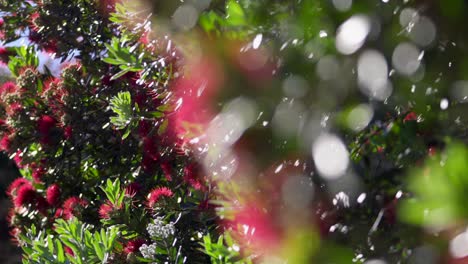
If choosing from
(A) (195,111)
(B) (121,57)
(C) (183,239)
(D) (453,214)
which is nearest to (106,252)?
(C) (183,239)

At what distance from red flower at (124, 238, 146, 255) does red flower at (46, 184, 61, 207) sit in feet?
4.59

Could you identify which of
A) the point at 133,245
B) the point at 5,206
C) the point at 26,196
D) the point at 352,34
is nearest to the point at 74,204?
the point at 26,196

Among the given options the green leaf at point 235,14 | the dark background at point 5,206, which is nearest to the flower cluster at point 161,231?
the green leaf at point 235,14

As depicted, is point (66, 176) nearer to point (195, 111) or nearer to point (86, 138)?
point (86, 138)

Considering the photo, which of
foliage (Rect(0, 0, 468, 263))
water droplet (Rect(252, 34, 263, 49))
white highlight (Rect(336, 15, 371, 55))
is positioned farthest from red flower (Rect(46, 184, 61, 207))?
white highlight (Rect(336, 15, 371, 55))

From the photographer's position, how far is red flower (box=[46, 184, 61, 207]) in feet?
13.9

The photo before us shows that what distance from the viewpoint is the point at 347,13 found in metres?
1.13

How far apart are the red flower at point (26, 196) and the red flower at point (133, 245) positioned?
5.50 feet

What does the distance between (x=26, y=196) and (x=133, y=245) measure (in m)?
1.73

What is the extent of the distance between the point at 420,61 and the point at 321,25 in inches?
7.1

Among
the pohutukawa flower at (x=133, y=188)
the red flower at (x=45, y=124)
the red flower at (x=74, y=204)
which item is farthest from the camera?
the red flower at (x=45, y=124)

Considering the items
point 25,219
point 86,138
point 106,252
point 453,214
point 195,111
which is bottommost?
point 25,219

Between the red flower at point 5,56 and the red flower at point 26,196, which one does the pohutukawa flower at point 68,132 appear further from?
the red flower at point 5,56

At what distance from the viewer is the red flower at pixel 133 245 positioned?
2.95 meters
